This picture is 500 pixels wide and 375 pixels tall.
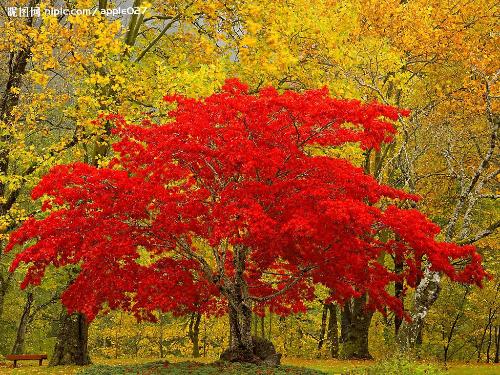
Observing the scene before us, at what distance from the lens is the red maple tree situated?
1207 cm

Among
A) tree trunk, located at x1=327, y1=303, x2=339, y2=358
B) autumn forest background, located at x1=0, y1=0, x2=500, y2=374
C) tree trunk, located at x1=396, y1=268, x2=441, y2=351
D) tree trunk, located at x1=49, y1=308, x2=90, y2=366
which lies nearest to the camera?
tree trunk, located at x1=396, y1=268, x2=441, y2=351

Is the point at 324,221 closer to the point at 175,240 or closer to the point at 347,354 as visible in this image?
the point at 175,240

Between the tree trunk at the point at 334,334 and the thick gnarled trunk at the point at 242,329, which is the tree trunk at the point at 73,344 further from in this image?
the tree trunk at the point at 334,334

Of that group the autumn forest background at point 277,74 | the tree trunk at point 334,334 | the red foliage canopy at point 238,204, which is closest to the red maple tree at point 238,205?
the red foliage canopy at point 238,204

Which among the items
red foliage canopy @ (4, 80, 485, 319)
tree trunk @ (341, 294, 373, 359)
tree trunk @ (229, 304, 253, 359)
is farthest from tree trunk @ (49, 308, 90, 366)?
tree trunk @ (341, 294, 373, 359)

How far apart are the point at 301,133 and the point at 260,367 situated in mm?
5659

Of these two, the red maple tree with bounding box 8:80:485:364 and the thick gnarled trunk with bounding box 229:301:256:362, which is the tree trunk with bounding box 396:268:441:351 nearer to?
the red maple tree with bounding box 8:80:485:364

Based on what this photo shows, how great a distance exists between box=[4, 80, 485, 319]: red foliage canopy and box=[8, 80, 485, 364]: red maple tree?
3 cm

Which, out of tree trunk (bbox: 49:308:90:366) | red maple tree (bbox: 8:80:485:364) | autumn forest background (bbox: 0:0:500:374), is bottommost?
tree trunk (bbox: 49:308:90:366)

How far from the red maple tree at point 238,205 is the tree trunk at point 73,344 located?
734 centimetres

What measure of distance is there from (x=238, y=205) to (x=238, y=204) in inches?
3.5

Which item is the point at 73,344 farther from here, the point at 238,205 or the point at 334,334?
the point at 334,334

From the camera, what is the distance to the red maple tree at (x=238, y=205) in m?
12.1

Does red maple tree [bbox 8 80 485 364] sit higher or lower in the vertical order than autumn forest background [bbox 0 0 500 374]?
lower
